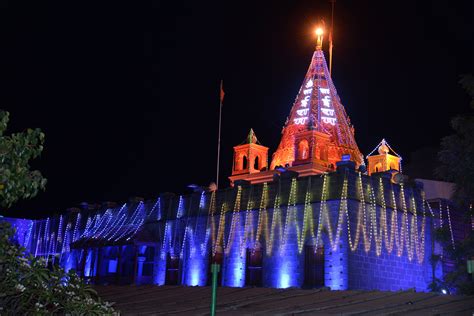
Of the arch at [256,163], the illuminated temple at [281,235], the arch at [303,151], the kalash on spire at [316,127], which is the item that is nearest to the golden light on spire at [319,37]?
the kalash on spire at [316,127]

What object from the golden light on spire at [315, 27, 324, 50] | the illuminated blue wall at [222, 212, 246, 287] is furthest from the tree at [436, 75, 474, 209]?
the golden light on spire at [315, 27, 324, 50]

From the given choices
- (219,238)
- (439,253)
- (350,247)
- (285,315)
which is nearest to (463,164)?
(350,247)

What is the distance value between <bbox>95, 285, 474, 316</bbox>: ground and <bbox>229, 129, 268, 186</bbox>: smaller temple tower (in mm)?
18508

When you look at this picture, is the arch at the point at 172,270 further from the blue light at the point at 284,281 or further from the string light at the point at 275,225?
the blue light at the point at 284,281

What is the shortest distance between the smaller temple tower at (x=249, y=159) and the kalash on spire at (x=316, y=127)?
73mm

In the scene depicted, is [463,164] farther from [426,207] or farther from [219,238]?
[219,238]

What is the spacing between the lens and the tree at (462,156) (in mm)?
20188

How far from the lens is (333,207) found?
23.1 metres

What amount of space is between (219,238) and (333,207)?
603 cm

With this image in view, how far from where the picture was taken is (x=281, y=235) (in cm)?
2442

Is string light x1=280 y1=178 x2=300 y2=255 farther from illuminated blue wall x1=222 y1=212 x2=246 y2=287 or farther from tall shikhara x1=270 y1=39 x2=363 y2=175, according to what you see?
tall shikhara x1=270 y1=39 x2=363 y2=175

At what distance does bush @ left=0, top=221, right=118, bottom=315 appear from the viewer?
27.6 ft

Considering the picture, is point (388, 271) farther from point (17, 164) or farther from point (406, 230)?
point (17, 164)

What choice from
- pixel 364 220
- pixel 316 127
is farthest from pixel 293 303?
pixel 316 127
